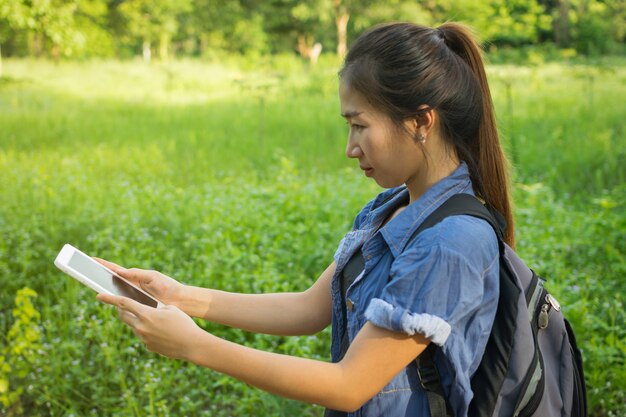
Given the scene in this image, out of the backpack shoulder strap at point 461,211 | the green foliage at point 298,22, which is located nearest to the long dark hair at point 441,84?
the backpack shoulder strap at point 461,211

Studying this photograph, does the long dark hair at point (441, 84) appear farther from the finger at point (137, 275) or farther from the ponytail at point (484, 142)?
the finger at point (137, 275)

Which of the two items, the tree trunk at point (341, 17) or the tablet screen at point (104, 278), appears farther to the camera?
the tree trunk at point (341, 17)

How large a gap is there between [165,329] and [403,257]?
48 centimetres

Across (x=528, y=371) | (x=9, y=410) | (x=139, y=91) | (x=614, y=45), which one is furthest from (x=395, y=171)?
(x=614, y=45)

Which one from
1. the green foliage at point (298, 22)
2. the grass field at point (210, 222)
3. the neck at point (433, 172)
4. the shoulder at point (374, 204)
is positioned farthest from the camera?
the green foliage at point (298, 22)

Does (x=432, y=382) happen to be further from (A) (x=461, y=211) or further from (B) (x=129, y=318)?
(B) (x=129, y=318)

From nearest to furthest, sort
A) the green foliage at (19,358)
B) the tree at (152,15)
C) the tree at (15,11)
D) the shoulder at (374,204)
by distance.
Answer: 1. the shoulder at (374,204)
2. the green foliage at (19,358)
3. the tree at (15,11)
4. the tree at (152,15)

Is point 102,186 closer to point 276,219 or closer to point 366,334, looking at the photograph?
point 276,219

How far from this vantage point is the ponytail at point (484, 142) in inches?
64.7

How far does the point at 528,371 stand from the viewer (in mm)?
1509

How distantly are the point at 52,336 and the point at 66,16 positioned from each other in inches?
345

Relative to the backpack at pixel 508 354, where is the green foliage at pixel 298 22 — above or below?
below

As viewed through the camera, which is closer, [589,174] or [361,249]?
[361,249]

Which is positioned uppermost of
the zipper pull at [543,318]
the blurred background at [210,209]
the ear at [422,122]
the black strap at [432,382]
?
the ear at [422,122]
